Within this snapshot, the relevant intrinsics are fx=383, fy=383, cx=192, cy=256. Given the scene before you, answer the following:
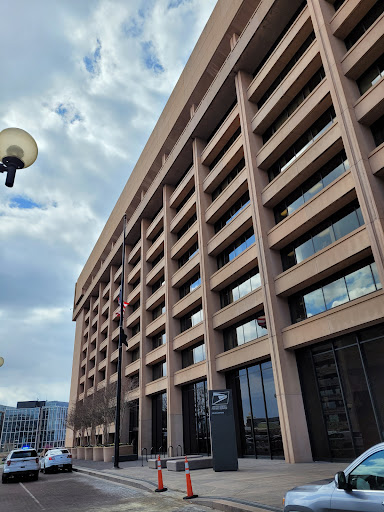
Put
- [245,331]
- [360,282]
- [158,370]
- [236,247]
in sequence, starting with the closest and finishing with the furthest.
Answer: [360,282] < [245,331] < [236,247] < [158,370]

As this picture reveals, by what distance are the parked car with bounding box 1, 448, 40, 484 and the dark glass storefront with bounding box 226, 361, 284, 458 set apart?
37.4 ft

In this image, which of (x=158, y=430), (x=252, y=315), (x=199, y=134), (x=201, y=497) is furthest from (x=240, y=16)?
(x=158, y=430)

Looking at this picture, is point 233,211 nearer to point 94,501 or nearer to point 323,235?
point 323,235

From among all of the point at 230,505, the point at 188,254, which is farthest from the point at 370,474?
the point at 188,254

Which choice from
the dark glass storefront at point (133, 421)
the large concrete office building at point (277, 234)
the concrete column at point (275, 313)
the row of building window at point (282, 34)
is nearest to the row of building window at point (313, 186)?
the large concrete office building at point (277, 234)

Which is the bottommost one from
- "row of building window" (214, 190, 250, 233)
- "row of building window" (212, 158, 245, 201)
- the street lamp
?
the street lamp

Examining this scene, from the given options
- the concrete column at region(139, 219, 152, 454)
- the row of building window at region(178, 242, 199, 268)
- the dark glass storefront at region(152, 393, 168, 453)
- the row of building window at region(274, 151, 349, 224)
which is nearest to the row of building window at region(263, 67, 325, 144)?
the row of building window at region(274, 151, 349, 224)

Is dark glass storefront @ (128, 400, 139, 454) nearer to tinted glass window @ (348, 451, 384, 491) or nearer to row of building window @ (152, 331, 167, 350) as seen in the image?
row of building window @ (152, 331, 167, 350)

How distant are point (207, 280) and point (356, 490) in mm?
23070

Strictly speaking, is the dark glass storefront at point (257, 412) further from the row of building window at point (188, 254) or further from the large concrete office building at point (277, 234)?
the row of building window at point (188, 254)

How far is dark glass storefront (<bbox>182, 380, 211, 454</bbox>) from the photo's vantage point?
2717cm

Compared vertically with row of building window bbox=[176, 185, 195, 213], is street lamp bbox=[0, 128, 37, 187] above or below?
below

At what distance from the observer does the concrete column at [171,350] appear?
2966 centimetres

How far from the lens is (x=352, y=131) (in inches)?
658
